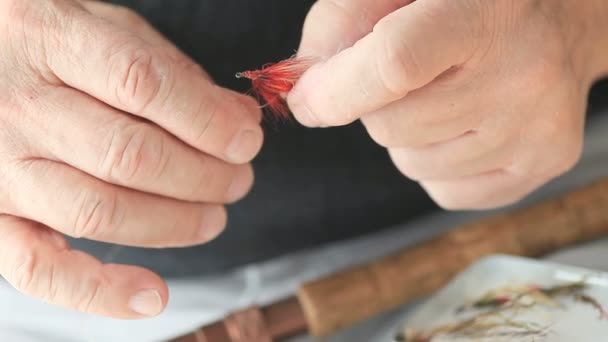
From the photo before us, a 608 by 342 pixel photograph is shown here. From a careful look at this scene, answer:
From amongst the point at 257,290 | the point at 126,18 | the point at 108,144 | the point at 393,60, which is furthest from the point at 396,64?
the point at 257,290

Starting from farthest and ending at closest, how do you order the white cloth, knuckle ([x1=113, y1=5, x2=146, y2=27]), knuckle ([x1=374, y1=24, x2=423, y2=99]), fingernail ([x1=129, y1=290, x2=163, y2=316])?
the white cloth
knuckle ([x1=113, y1=5, x2=146, y2=27])
fingernail ([x1=129, y1=290, x2=163, y2=316])
knuckle ([x1=374, y1=24, x2=423, y2=99])

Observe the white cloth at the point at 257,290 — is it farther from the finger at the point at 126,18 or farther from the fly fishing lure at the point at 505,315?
the finger at the point at 126,18

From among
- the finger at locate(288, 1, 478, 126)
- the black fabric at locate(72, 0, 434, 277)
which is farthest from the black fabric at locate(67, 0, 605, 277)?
the finger at locate(288, 1, 478, 126)

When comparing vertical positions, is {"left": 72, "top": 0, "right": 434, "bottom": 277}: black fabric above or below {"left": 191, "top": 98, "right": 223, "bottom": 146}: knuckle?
above

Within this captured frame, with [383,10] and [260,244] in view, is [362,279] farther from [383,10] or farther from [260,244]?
[383,10]

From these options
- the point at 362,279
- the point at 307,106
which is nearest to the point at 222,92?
the point at 307,106

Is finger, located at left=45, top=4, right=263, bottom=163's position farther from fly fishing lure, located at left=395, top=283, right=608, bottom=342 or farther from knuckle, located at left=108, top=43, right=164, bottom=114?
fly fishing lure, located at left=395, top=283, right=608, bottom=342

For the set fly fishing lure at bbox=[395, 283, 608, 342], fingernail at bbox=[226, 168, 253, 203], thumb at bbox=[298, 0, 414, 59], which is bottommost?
fly fishing lure at bbox=[395, 283, 608, 342]
